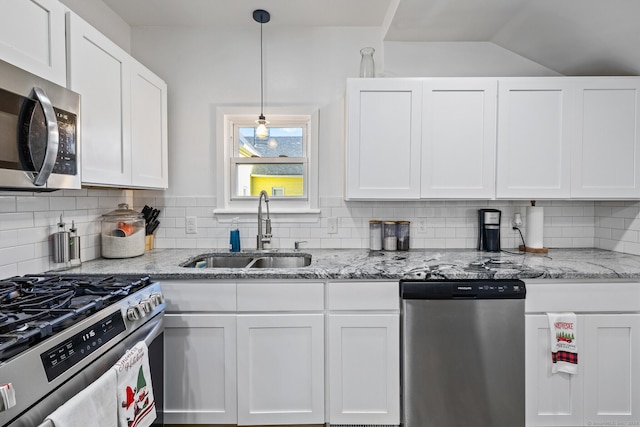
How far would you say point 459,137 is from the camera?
218 cm

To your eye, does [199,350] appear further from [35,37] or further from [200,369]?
[35,37]

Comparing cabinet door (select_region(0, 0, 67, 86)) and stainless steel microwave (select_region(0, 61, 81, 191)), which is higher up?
cabinet door (select_region(0, 0, 67, 86))

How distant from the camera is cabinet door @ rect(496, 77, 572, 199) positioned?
7.06 feet

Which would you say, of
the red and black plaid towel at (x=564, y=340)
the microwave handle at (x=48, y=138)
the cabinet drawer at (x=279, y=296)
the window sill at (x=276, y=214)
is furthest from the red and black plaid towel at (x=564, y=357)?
the microwave handle at (x=48, y=138)

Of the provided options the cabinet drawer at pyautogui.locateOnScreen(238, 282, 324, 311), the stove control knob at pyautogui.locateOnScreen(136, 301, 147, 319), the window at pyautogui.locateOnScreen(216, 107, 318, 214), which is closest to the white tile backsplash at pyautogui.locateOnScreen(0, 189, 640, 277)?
the window at pyautogui.locateOnScreen(216, 107, 318, 214)

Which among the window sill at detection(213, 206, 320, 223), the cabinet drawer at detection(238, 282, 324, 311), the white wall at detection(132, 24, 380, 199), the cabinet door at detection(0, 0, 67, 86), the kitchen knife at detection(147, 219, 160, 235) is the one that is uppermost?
the white wall at detection(132, 24, 380, 199)

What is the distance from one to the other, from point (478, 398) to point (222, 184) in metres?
2.07

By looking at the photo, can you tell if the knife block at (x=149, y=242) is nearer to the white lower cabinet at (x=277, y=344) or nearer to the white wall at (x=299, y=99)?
the white wall at (x=299, y=99)

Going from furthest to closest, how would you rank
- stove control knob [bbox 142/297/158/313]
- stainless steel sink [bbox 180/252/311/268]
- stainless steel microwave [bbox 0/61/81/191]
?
stainless steel sink [bbox 180/252/311/268], stove control knob [bbox 142/297/158/313], stainless steel microwave [bbox 0/61/81/191]

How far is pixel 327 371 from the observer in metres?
1.79

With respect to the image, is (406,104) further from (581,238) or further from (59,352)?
(59,352)

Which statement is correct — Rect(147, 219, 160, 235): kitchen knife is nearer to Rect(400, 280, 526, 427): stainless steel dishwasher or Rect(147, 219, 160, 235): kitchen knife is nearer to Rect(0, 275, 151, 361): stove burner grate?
Rect(0, 275, 151, 361): stove burner grate

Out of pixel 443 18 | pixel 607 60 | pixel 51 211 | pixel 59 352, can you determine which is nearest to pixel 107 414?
pixel 59 352

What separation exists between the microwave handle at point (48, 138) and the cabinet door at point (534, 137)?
7.59 ft
